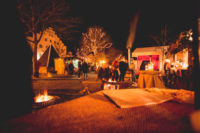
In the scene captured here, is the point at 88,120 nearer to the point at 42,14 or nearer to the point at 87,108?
the point at 87,108

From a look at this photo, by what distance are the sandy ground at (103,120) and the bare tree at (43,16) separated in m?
13.7

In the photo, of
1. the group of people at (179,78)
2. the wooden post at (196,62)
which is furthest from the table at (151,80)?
the wooden post at (196,62)

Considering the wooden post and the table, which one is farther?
the table

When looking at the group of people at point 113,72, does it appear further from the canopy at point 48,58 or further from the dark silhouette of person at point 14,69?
the canopy at point 48,58

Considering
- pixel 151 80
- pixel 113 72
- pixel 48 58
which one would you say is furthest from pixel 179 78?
pixel 48 58

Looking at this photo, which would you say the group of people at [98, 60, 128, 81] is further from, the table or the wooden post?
the wooden post

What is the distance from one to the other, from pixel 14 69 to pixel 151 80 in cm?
605

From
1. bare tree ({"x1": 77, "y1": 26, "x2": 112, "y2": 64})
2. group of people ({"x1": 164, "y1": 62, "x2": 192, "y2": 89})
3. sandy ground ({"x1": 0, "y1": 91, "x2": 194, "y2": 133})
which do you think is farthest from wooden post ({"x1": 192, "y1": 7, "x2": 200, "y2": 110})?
bare tree ({"x1": 77, "y1": 26, "x2": 112, "y2": 64})

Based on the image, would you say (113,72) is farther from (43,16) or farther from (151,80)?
(43,16)

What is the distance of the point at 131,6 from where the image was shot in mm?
4535

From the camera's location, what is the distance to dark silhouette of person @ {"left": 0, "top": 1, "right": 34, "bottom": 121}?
1449mm

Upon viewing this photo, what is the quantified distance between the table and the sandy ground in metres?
4.80

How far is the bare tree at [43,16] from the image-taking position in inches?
486

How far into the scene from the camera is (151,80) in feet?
19.7
